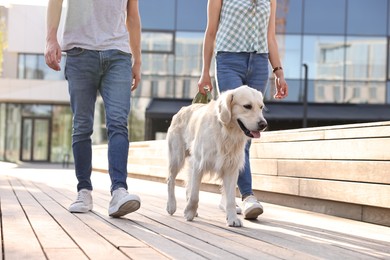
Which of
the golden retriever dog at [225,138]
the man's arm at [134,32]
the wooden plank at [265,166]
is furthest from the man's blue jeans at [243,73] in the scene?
the wooden plank at [265,166]

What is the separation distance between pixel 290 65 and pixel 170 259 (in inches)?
803

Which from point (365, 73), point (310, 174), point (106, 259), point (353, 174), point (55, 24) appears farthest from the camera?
→ point (365, 73)

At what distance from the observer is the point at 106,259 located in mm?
2916

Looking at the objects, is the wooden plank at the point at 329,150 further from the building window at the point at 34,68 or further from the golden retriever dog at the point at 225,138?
the building window at the point at 34,68

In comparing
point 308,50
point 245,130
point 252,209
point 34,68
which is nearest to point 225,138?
point 245,130

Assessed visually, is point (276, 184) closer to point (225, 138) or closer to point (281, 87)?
point (281, 87)

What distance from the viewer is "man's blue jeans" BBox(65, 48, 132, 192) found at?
477 cm

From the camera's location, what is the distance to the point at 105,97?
4.90 m

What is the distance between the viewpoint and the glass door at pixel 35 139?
32406mm

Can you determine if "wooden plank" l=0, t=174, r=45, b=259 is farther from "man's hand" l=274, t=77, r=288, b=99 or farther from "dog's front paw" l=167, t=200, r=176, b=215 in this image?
"man's hand" l=274, t=77, r=288, b=99

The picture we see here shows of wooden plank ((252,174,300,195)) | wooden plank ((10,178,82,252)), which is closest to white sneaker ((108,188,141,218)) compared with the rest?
wooden plank ((10,178,82,252))

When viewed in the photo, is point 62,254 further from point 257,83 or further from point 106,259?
point 257,83

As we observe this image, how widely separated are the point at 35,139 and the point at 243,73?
1122 inches

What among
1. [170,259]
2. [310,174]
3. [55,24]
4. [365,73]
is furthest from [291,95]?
[170,259]
